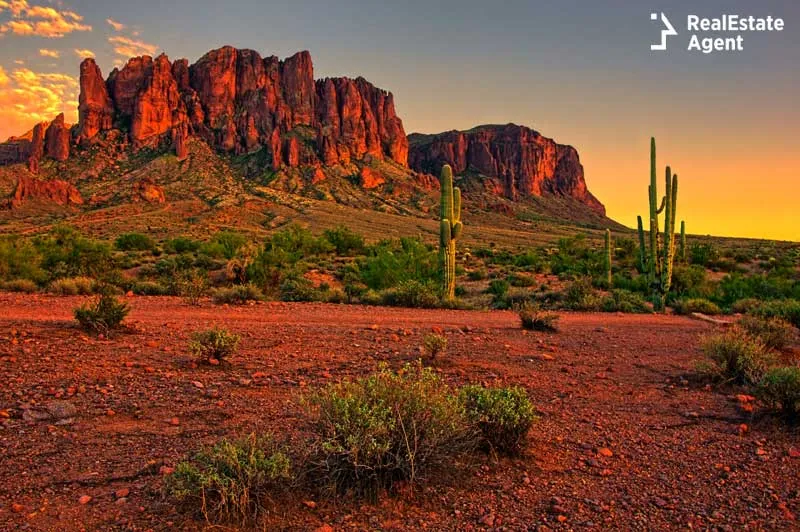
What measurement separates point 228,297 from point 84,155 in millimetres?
108321

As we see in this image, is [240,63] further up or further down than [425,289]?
further up

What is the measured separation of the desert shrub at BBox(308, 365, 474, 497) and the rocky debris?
8896cm

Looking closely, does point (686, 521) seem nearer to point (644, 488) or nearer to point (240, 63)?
point (644, 488)

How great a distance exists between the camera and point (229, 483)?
3391mm

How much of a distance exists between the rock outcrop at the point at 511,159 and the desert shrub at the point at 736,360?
143 metres

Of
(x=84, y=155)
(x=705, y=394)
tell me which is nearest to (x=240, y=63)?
(x=84, y=155)

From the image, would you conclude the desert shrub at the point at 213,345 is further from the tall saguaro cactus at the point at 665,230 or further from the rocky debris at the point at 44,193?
the rocky debris at the point at 44,193

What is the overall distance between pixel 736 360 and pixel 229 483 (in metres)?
6.75

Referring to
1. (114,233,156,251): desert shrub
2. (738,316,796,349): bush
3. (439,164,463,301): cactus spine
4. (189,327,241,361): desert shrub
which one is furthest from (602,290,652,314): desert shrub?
(114,233,156,251): desert shrub

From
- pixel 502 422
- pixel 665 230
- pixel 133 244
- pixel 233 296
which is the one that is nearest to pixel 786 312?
pixel 665 230

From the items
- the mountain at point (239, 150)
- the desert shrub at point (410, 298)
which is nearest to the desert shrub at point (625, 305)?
the desert shrub at point (410, 298)

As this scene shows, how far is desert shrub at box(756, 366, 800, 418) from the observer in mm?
5320

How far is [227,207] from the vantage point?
7538 centimetres

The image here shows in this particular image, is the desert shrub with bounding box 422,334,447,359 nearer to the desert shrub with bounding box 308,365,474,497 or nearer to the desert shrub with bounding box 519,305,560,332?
the desert shrub with bounding box 308,365,474,497
